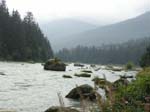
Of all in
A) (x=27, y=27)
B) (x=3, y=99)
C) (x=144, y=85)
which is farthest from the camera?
(x=27, y=27)

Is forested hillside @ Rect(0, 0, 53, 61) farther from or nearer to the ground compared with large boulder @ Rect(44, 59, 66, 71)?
farther from the ground

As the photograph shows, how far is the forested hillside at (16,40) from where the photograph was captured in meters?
117

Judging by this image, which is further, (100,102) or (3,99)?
(3,99)

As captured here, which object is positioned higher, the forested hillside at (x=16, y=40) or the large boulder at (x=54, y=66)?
the forested hillside at (x=16, y=40)

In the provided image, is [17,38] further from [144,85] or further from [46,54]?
[144,85]

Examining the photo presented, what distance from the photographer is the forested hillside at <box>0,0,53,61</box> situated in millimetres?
117188

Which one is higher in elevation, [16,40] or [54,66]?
[16,40]

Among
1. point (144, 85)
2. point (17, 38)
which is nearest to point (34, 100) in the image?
point (144, 85)

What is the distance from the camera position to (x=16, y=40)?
122m

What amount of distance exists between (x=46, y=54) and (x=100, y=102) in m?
133

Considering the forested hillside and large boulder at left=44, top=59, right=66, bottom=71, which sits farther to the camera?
the forested hillside

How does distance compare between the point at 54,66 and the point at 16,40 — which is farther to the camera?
the point at 16,40

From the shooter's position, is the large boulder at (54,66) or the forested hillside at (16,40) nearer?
the large boulder at (54,66)

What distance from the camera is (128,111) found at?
344 inches
